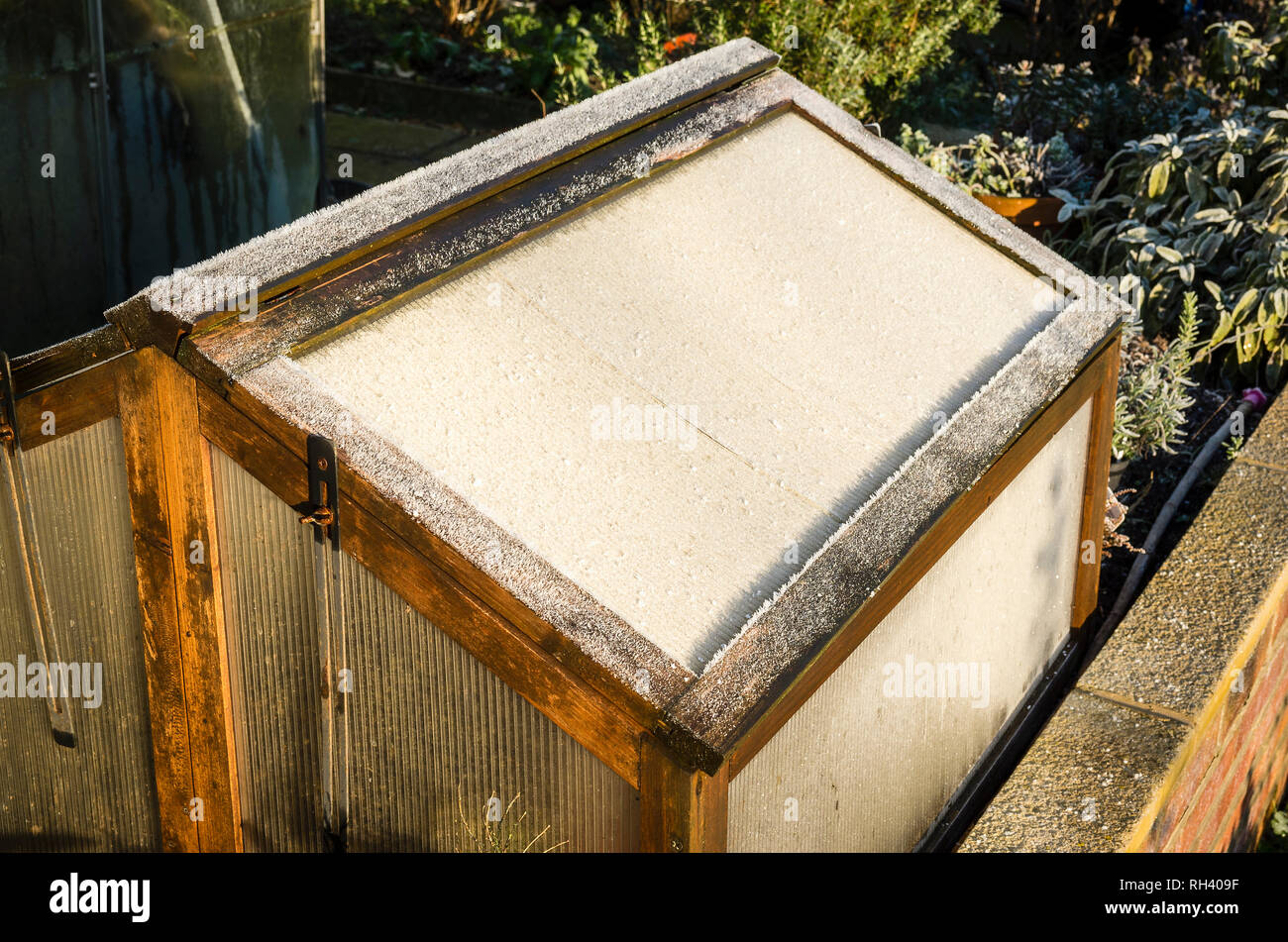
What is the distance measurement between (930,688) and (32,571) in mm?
1799

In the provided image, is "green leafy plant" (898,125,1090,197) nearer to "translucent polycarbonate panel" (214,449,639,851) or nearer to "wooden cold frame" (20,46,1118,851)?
"wooden cold frame" (20,46,1118,851)

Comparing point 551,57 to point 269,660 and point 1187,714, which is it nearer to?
point 1187,714

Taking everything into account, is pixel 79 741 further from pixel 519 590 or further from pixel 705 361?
pixel 705 361

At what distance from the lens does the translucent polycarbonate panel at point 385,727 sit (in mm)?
2059

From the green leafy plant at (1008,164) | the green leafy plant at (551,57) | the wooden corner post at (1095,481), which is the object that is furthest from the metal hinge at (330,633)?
the green leafy plant at (551,57)

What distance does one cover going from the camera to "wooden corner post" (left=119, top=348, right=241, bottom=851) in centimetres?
215

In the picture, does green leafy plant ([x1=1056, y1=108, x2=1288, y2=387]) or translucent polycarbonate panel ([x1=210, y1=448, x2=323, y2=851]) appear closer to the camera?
translucent polycarbonate panel ([x1=210, y1=448, x2=323, y2=851])

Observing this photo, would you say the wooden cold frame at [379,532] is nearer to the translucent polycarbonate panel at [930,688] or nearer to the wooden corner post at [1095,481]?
the translucent polycarbonate panel at [930,688]

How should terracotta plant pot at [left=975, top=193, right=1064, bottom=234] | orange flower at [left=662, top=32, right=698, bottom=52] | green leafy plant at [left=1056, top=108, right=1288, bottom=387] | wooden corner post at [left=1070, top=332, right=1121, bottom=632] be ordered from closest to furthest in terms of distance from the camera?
1. wooden corner post at [left=1070, top=332, right=1121, bottom=632]
2. green leafy plant at [left=1056, top=108, right=1288, bottom=387]
3. terracotta plant pot at [left=975, top=193, right=1064, bottom=234]
4. orange flower at [left=662, top=32, right=698, bottom=52]

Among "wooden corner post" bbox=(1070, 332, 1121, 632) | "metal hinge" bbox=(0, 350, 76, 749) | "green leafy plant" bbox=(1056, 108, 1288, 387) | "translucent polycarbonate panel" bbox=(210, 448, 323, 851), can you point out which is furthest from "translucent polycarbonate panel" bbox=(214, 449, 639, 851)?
"green leafy plant" bbox=(1056, 108, 1288, 387)

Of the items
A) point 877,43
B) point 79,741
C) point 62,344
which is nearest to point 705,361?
point 62,344

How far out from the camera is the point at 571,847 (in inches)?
83.1

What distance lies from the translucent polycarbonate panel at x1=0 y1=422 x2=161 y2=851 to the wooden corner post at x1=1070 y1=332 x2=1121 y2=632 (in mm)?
2181

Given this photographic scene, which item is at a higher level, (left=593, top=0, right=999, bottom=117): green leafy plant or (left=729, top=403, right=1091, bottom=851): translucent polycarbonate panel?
(left=593, top=0, right=999, bottom=117): green leafy plant
